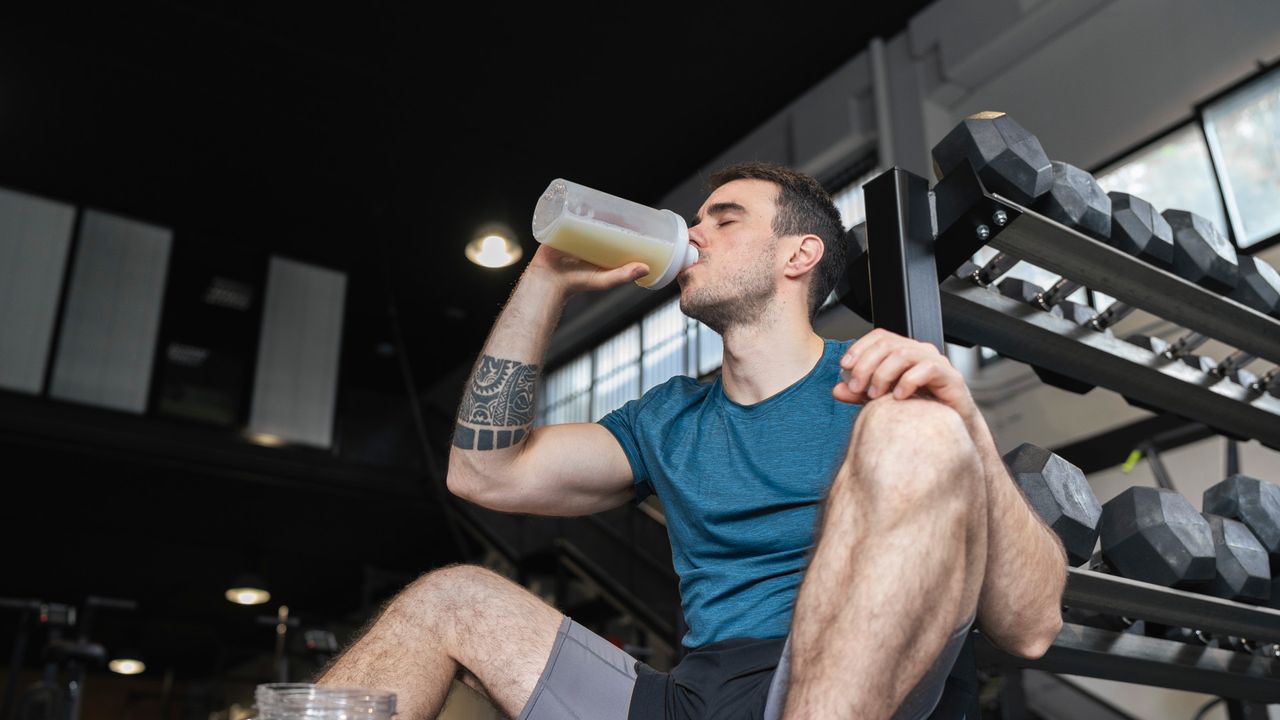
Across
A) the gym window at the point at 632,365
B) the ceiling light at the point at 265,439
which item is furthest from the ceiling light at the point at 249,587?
the gym window at the point at 632,365

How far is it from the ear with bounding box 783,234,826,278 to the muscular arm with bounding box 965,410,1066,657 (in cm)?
55

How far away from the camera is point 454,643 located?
1.16 meters

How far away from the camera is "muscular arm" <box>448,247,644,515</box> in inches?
53.6

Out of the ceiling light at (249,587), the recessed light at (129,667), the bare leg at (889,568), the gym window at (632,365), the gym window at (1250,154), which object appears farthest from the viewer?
the recessed light at (129,667)

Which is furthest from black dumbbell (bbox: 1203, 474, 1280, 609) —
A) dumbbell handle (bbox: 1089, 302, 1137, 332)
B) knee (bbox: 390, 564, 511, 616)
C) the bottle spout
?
knee (bbox: 390, 564, 511, 616)

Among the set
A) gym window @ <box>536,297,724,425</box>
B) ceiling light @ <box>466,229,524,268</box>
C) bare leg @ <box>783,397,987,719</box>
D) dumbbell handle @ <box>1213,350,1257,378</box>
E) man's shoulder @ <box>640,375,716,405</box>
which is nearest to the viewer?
bare leg @ <box>783,397,987,719</box>

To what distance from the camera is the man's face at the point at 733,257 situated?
55.7 inches

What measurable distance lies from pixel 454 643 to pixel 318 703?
1.64 ft

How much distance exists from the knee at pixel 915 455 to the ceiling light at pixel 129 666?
6.66m

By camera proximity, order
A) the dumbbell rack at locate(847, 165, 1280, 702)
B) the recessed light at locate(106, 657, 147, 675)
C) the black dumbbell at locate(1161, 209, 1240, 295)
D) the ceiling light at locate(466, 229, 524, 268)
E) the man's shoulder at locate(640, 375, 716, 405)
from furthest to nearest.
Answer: the recessed light at locate(106, 657, 147, 675) < the ceiling light at locate(466, 229, 524, 268) < the black dumbbell at locate(1161, 209, 1240, 295) < the man's shoulder at locate(640, 375, 716, 405) < the dumbbell rack at locate(847, 165, 1280, 702)

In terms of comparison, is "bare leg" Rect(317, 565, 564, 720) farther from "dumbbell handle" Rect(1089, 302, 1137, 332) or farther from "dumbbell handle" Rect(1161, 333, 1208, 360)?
"dumbbell handle" Rect(1161, 333, 1208, 360)

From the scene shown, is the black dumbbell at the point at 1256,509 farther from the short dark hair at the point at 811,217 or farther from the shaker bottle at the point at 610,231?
the shaker bottle at the point at 610,231

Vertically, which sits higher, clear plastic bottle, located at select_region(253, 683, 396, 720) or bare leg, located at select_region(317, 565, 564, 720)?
bare leg, located at select_region(317, 565, 564, 720)

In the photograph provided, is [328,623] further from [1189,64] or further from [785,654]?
[785,654]
